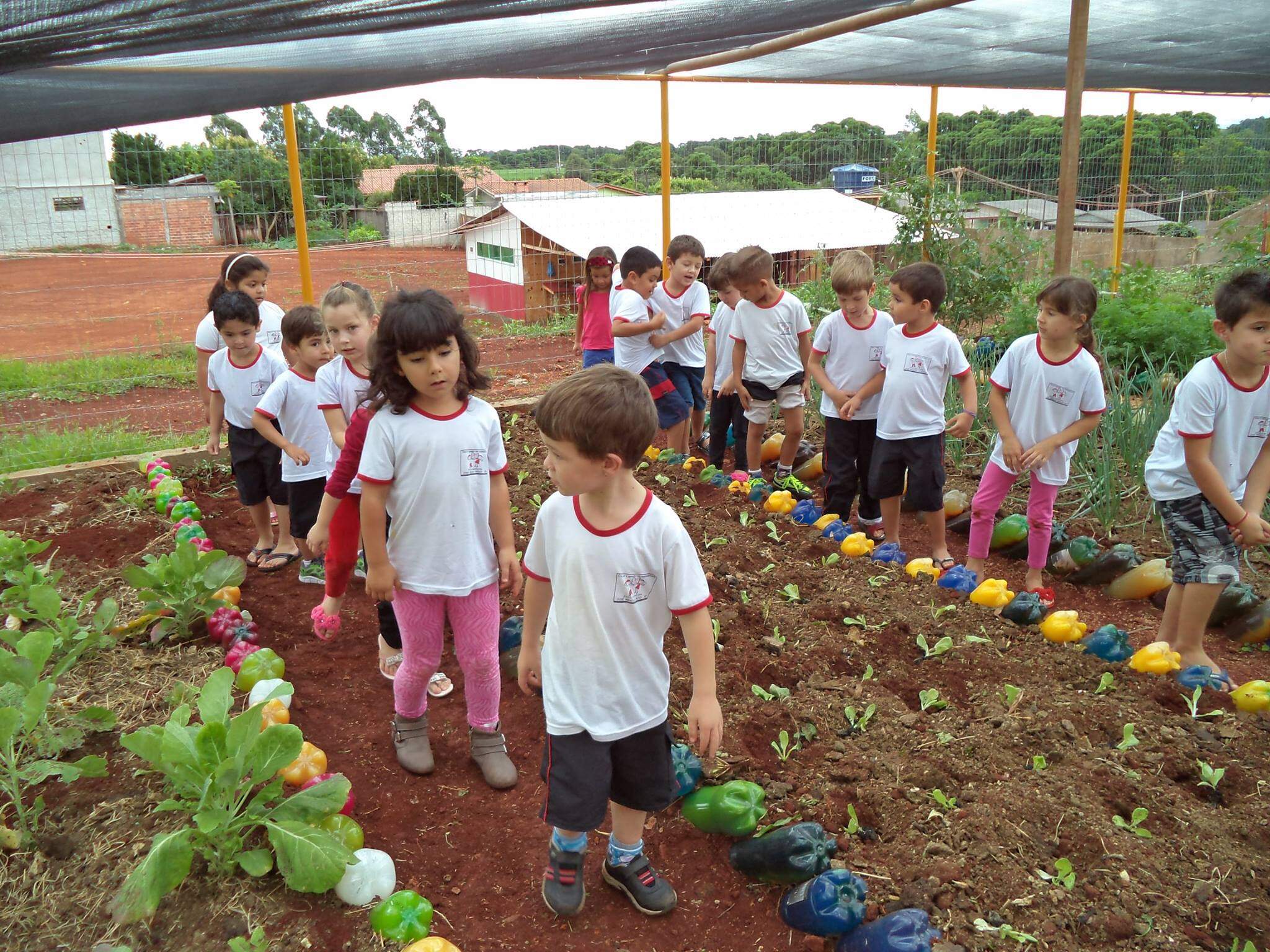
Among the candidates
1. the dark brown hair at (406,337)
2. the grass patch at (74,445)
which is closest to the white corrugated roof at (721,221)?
the grass patch at (74,445)

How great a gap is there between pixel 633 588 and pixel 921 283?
8.81 ft

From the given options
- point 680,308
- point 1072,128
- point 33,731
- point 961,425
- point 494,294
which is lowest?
point 33,731

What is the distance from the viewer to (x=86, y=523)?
206 inches

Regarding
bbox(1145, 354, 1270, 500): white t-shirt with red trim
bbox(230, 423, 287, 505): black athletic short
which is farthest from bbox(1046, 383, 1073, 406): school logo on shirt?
bbox(230, 423, 287, 505): black athletic short

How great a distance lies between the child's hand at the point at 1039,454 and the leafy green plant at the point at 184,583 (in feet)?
11.2

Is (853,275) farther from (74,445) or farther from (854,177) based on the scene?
(854,177)

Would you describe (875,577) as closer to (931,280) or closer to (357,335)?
(931,280)

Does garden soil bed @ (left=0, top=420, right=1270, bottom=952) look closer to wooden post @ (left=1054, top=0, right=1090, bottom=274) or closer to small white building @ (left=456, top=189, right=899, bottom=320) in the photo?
wooden post @ (left=1054, top=0, right=1090, bottom=274)

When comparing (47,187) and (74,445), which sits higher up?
(47,187)

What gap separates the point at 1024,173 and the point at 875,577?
8.65 metres

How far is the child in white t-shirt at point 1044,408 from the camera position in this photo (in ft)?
12.6

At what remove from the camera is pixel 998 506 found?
4.25 meters

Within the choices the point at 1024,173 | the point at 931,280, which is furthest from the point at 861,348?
the point at 1024,173

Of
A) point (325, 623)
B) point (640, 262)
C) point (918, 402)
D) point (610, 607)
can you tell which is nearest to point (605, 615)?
point (610, 607)
